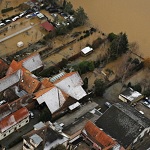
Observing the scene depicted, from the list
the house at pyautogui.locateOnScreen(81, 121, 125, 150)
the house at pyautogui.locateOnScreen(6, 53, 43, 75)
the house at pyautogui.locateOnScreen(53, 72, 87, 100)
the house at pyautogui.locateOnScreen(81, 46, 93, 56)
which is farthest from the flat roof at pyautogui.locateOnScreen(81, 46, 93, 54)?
the house at pyautogui.locateOnScreen(81, 121, 125, 150)

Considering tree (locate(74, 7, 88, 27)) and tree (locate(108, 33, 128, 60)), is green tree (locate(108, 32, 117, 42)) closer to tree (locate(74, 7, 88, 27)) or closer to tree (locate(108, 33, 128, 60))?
tree (locate(108, 33, 128, 60))

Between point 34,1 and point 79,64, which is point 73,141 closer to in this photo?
point 79,64

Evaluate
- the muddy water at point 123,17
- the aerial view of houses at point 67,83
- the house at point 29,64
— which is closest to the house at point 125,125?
the aerial view of houses at point 67,83

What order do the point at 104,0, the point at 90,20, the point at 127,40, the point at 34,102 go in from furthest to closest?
the point at 104,0 < the point at 90,20 < the point at 127,40 < the point at 34,102

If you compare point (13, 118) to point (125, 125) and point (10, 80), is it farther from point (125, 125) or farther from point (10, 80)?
point (125, 125)

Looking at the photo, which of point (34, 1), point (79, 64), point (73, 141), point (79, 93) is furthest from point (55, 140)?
point (34, 1)

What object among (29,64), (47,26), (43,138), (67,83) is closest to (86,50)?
(47,26)

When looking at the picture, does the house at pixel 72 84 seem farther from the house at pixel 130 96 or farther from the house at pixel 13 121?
the house at pixel 13 121
